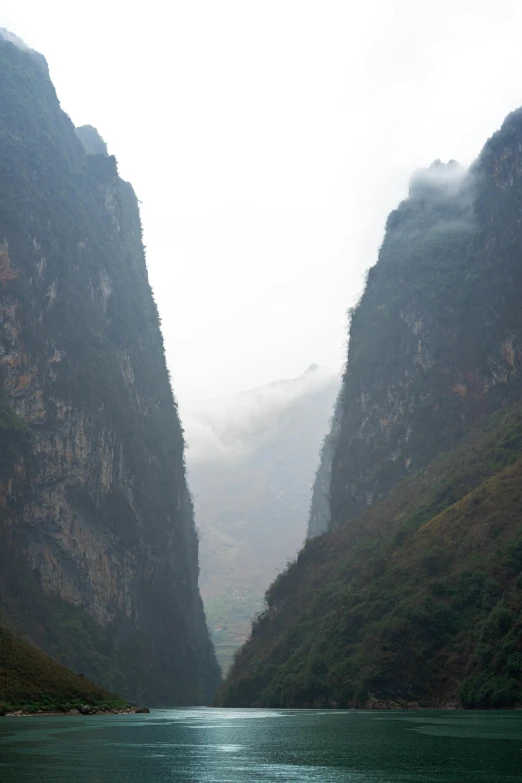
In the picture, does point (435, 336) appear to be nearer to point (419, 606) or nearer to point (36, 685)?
point (419, 606)

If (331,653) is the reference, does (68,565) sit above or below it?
above

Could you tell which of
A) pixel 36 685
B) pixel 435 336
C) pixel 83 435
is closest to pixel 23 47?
pixel 83 435

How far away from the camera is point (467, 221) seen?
16438 centimetres

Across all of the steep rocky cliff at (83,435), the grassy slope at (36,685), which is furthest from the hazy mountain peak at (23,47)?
the grassy slope at (36,685)

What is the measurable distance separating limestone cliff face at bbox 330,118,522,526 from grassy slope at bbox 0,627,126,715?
272 ft

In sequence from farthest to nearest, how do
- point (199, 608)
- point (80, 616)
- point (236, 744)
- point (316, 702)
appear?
1. point (199, 608)
2. point (80, 616)
3. point (316, 702)
4. point (236, 744)

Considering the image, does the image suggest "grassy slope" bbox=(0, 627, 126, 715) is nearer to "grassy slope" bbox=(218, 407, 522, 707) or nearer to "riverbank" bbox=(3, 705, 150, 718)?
"riverbank" bbox=(3, 705, 150, 718)

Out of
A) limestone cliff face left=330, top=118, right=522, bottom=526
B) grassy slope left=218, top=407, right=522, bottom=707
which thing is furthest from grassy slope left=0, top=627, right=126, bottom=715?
limestone cliff face left=330, top=118, right=522, bottom=526

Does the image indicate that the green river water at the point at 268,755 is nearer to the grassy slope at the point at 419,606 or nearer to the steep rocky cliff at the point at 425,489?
the steep rocky cliff at the point at 425,489

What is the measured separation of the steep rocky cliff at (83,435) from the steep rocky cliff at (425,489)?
2396 centimetres

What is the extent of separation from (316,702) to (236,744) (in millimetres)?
60660

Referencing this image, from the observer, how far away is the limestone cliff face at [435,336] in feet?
435

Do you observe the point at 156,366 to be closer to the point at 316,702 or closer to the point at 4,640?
the point at 316,702

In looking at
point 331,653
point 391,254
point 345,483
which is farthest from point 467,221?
point 331,653
